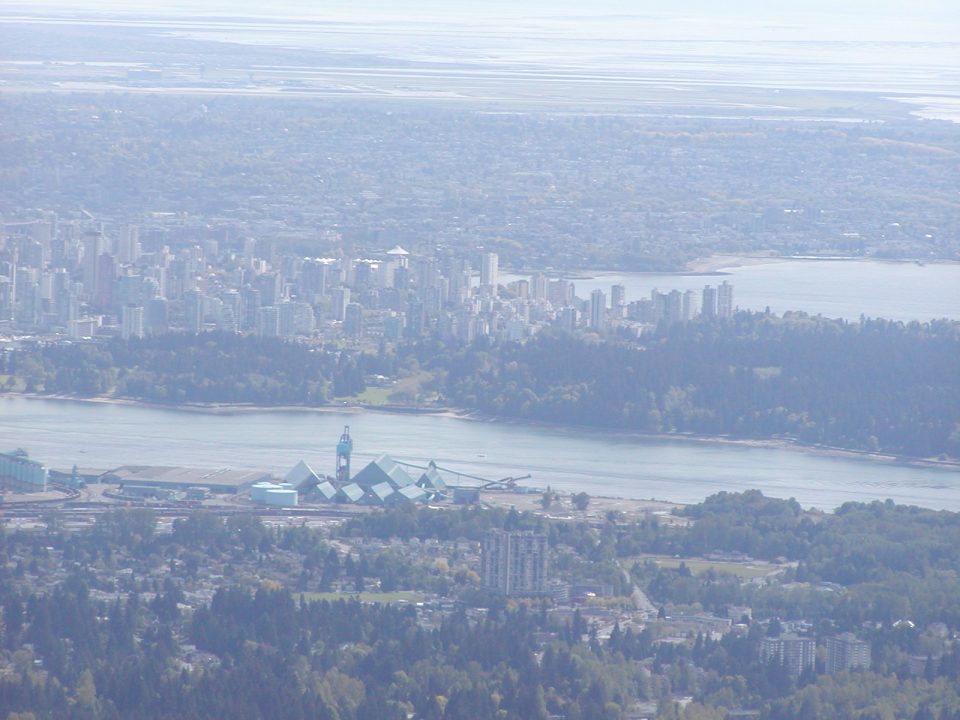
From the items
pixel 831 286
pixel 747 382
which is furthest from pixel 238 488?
Answer: pixel 831 286

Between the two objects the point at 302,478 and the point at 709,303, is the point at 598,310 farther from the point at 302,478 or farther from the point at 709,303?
the point at 302,478

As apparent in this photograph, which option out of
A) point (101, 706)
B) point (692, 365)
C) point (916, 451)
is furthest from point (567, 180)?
point (101, 706)

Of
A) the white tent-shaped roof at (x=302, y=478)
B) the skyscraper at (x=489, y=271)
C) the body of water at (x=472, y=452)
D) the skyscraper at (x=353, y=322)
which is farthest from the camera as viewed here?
the skyscraper at (x=489, y=271)

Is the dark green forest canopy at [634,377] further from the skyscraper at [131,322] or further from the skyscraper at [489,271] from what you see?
Answer: the skyscraper at [489,271]

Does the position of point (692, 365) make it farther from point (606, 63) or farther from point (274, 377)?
point (606, 63)

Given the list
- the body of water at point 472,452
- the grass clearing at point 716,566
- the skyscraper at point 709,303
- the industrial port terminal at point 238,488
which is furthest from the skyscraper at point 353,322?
the grass clearing at point 716,566

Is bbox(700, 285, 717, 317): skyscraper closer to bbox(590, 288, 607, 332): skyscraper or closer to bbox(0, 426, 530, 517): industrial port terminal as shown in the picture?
bbox(590, 288, 607, 332): skyscraper

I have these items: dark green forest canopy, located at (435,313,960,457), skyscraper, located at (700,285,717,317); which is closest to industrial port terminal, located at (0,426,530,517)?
dark green forest canopy, located at (435,313,960,457)

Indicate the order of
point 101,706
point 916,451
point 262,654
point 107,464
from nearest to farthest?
point 101,706 < point 262,654 < point 107,464 < point 916,451
